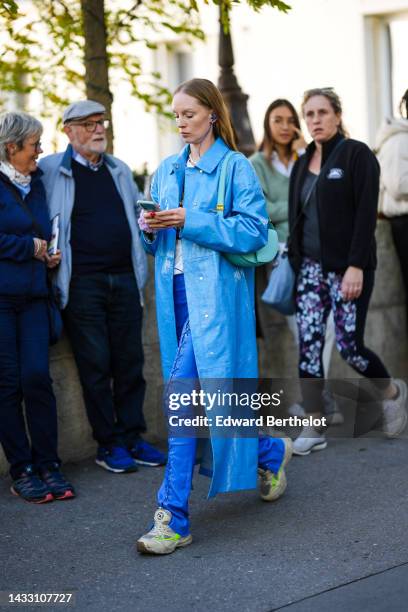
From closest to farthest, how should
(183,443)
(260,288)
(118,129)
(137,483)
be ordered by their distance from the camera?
(183,443) < (137,483) < (260,288) < (118,129)

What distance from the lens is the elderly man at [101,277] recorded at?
6.23 meters

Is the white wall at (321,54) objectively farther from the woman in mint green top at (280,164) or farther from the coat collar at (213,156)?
the coat collar at (213,156)

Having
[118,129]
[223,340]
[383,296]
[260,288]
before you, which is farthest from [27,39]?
[118,129]

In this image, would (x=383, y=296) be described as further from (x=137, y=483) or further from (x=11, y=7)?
(x=11, y=7)

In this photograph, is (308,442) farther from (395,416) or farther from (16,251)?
(16,251)

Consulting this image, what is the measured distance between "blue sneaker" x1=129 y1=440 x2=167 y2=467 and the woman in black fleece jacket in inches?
31.8

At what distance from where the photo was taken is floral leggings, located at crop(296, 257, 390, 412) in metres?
6.69

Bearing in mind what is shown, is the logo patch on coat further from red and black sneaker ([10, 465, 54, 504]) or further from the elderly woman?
red and black sneaker ([10, 465, 54, 504])

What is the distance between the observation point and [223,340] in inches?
201

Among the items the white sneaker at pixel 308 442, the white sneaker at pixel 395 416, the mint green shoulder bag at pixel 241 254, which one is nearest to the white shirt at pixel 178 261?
the mint green shoulder bag at pixel 241 254

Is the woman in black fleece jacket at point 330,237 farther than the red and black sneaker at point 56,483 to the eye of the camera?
Yes

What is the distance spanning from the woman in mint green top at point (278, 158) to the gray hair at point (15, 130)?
1.96m

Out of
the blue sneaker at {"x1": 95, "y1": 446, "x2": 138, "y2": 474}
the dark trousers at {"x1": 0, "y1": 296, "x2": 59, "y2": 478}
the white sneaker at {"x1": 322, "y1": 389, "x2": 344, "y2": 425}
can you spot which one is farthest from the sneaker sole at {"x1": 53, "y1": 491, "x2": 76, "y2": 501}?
the white sneaker at {"x1": 322, "y1": 389, "x2": 344, "y2": 425}

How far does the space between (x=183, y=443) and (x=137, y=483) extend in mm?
1229
